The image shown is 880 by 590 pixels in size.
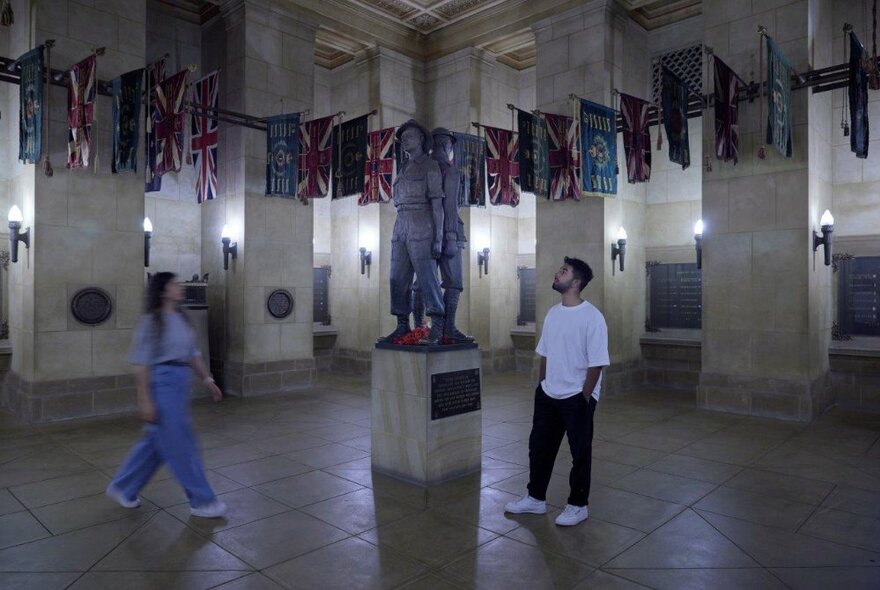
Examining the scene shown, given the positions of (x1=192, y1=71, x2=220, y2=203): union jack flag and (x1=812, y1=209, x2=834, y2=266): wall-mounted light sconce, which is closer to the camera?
(x1=812, y1=209, x2=834, y2=266): wall-mounted light sconce

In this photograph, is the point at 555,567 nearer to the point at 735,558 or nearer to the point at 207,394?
the point at 735,558

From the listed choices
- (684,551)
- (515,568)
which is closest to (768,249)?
(684,551)

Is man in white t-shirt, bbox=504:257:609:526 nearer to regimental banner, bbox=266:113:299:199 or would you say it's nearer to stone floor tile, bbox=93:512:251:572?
stone floor tile, bbox=93:512:251:572

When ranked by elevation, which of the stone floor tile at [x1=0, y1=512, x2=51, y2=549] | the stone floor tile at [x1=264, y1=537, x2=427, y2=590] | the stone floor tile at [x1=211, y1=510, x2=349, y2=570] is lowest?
the stone floor tile at [x1=264, y1=537, x2=427, y2=590]

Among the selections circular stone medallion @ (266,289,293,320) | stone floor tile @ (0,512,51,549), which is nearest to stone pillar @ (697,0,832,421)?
circular stone medallion @ (266,289,293,320)

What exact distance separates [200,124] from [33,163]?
3.14 m

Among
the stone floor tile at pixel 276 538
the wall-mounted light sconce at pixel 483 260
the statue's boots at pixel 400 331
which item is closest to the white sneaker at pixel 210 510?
the stone floor tile at pixel 276 538

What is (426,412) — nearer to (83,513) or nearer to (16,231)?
(83,513)

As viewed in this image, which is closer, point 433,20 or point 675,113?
point 675,113

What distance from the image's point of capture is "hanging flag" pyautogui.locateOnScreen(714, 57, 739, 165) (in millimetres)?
9516

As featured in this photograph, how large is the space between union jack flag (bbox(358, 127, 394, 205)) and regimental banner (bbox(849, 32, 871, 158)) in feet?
26.7

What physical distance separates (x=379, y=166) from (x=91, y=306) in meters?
6.21

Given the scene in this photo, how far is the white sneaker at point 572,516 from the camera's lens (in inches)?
198

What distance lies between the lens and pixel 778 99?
8.80 m
